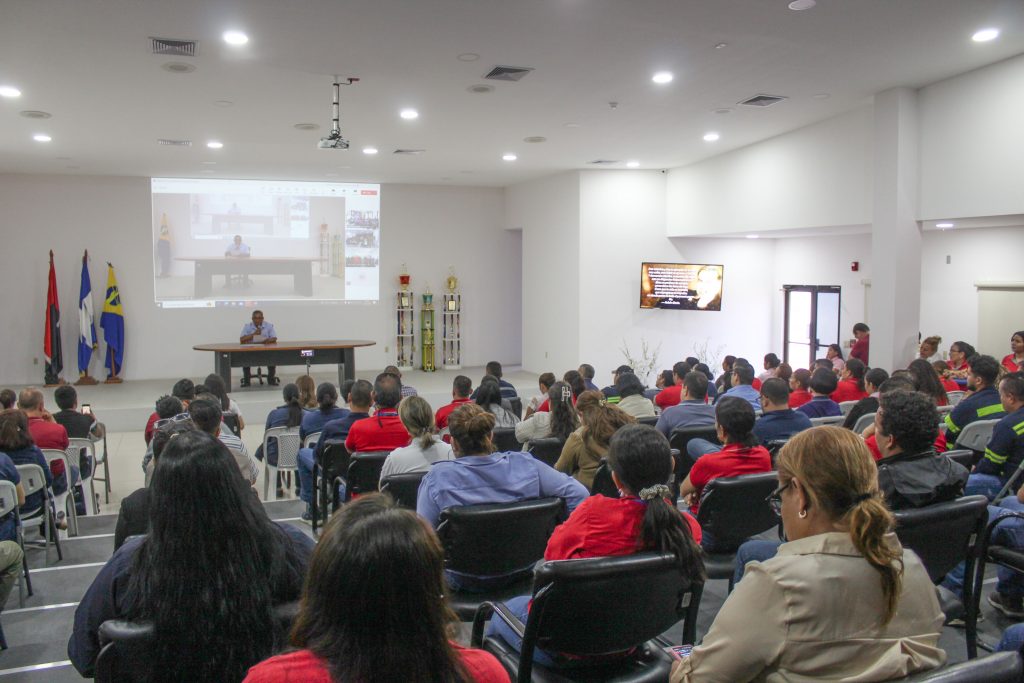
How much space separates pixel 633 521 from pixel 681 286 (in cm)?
1003

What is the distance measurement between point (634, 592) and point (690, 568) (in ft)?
0.57

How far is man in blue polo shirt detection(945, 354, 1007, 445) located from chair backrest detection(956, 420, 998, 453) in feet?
0.74

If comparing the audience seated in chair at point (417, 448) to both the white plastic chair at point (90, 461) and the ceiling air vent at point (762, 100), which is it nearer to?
the white plastic chair at point (90, 461)

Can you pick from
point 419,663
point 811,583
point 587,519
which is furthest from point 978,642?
point 419,663

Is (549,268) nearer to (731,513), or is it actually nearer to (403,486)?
(403,486)

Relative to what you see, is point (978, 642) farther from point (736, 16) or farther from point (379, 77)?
point (379, 77)

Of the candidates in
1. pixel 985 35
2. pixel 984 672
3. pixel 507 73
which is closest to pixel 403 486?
pixel 984 672

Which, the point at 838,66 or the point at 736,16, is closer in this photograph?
the point at 736,16

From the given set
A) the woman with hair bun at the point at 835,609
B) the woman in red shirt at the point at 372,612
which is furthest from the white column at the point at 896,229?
the woman in red shirt at the point at 372,612

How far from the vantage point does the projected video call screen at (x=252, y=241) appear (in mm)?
12570

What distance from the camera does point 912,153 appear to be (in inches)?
278

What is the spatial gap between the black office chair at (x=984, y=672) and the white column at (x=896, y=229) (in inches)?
252

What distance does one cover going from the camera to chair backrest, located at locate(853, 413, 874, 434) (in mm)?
4547

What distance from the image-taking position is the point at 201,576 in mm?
1611
